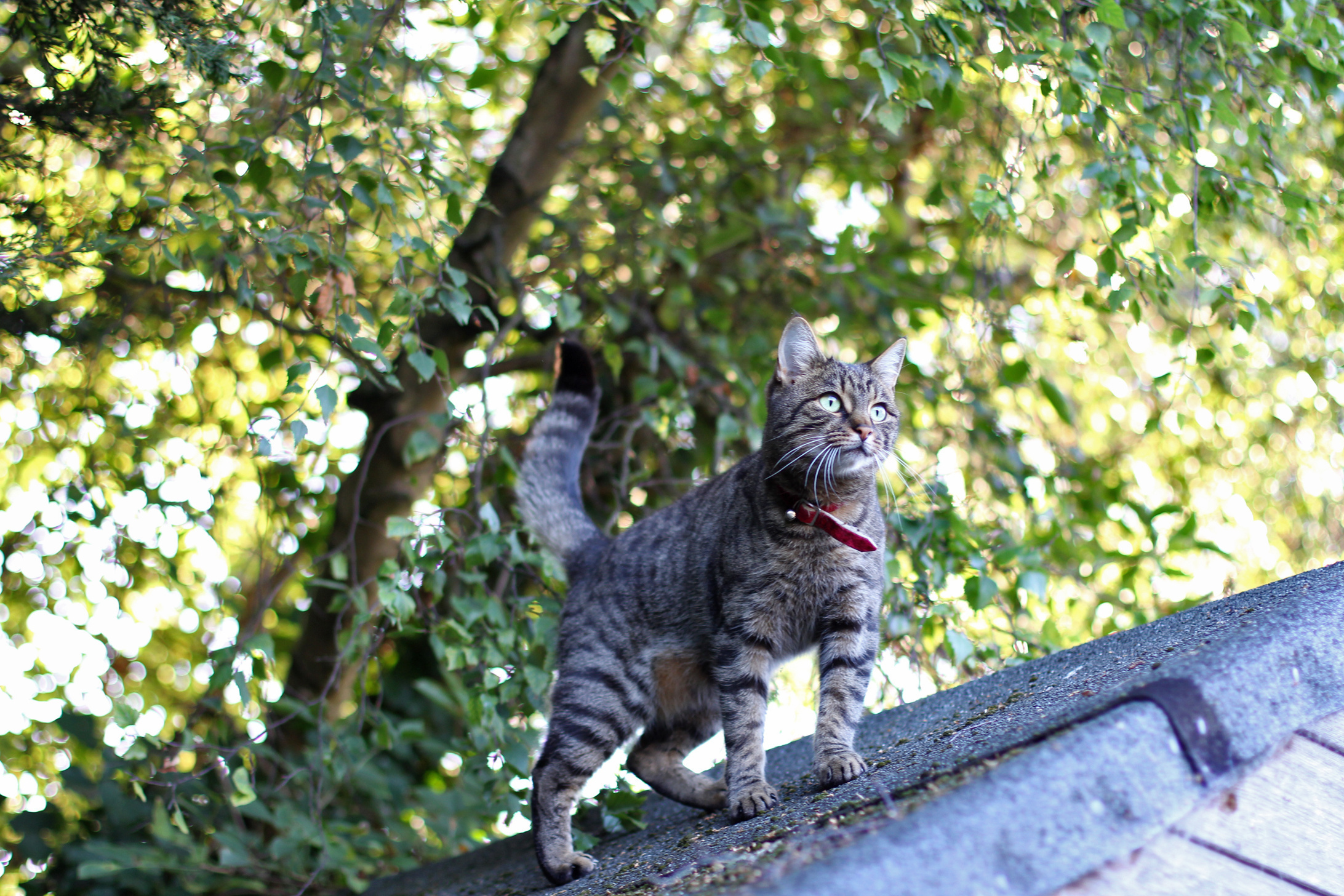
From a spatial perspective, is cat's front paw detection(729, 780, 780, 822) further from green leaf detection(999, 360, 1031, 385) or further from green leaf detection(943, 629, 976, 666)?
green leaf detection(999, 360, 1031, 385)

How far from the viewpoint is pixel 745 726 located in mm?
2826

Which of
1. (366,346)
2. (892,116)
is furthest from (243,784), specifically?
(892,116)

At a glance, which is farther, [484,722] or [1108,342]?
[1108,342]

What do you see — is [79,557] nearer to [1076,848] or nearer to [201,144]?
[201,144]

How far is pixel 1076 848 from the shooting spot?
1.42m

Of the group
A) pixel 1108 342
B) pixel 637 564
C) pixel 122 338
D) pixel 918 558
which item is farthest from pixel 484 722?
pixel 1108 342

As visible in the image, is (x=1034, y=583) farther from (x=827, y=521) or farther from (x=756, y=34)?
(x=756, y=34)

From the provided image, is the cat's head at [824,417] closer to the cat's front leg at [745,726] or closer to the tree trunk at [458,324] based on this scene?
the cat's front leg at [745,726]

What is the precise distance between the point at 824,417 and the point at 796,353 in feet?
1.12

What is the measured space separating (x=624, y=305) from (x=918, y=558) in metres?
1.75

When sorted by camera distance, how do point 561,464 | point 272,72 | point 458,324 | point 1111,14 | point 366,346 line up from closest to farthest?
point 1111,14 < point 366,346 < point 272,72 < point 561,464 < point 458,324

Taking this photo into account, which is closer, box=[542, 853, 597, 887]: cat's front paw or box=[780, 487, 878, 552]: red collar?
box=[780, 487, 878, 552]: red collar

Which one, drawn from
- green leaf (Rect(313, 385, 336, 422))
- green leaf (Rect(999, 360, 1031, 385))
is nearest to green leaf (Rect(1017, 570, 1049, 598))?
green leaf (Rect(999, 360, 1031, 385))

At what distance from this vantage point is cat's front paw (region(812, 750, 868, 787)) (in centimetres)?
256
